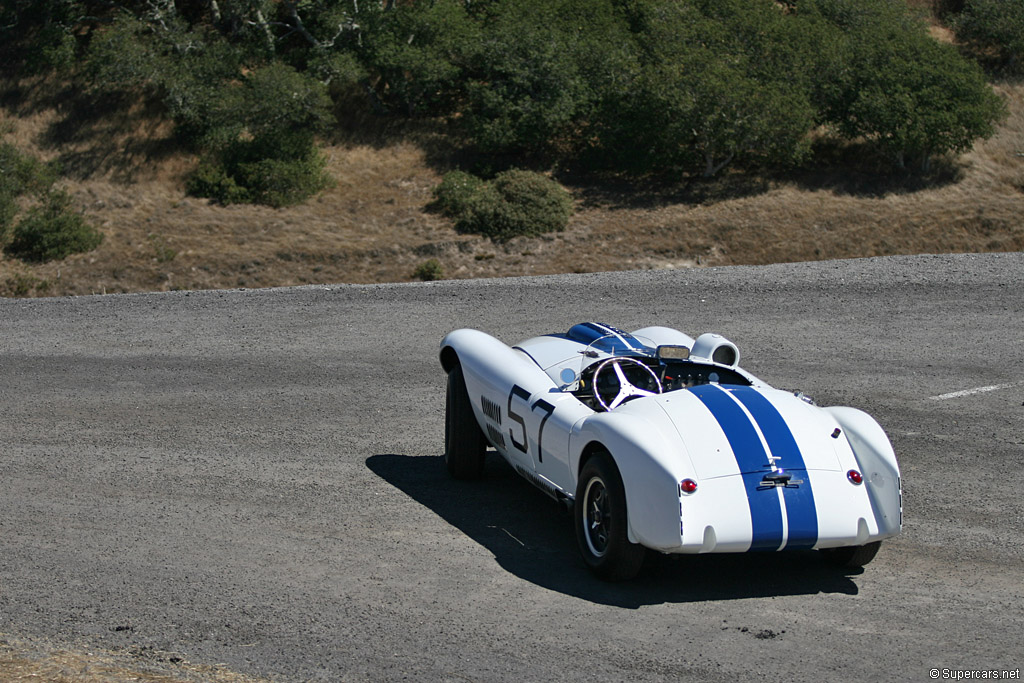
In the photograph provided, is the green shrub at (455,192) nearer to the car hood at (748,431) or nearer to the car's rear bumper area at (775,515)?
the car hood at (748,431)

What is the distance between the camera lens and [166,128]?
24484 mm

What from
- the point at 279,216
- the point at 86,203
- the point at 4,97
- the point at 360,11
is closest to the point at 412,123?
the point at 360,11

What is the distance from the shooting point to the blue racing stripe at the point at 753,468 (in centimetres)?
515

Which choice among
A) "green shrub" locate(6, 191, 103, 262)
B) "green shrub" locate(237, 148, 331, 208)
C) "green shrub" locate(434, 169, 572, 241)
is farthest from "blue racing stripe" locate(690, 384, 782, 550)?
"green shrub" locate(237, 148, 331, 208)

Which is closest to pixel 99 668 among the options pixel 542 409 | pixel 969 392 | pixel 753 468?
pixel 542 409

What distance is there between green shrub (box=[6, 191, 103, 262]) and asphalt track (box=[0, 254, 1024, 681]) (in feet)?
24.9

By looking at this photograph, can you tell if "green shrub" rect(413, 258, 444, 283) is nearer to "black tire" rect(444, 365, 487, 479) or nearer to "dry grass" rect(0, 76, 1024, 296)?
"dry grass" rect(0, 76, 1024, 296)

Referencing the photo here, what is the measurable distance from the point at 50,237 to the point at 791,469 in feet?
59.2

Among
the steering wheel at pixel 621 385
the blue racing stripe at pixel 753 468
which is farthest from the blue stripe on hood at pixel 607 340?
the blue racing stripe at pixel 753 468

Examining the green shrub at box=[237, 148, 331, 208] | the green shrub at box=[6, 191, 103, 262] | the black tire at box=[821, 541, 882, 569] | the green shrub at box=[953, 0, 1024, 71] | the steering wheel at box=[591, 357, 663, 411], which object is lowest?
the green shrub at box=[6, 191, 103, 262]

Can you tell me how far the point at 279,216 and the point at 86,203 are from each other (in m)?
4.38

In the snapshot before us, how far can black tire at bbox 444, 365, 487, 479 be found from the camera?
7.33 metres

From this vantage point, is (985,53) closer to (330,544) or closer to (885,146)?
(885,146)

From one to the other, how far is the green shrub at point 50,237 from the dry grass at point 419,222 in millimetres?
284
